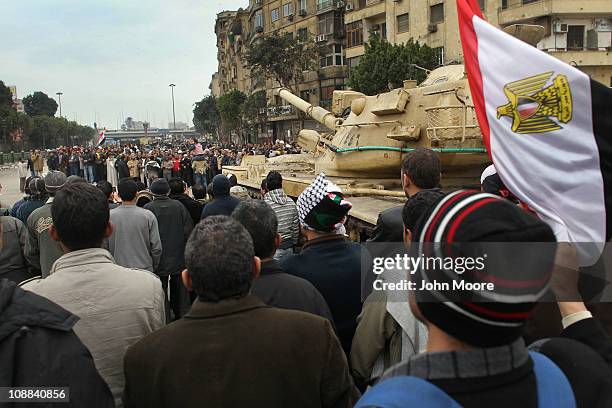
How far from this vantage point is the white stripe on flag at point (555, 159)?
2.92 meters

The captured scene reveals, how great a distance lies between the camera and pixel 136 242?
523 centimetres

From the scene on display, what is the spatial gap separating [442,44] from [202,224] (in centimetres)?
3010

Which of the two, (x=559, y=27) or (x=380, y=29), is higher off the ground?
(x=380, y=29)

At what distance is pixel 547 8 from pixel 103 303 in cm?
2672

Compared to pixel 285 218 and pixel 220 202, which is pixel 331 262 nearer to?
pixel 285 218

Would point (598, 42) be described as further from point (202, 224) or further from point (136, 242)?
point (202, 224)

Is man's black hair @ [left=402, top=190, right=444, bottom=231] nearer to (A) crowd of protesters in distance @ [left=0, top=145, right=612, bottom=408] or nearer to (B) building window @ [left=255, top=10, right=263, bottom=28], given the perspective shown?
(A) crowd of protesters in distance @ [left=0, top=145, right=612, bottom=408]

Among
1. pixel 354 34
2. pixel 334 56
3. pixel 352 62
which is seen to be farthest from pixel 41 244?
pixel 334 56

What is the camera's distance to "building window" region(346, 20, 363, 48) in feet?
125

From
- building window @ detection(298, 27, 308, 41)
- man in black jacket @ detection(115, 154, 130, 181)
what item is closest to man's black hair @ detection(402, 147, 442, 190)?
man in black jacket @ detection(115, 154, 130, 181)

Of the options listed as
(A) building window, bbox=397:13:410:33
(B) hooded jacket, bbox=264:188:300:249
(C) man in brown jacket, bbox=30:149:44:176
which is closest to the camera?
(B) hooded jacket, bbox=264:188:300:249

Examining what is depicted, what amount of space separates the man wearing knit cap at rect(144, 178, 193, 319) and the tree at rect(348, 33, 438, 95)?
23.1 meters

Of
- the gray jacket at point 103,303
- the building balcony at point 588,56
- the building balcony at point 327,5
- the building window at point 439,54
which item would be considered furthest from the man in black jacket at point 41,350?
the building balcony at point 327,5

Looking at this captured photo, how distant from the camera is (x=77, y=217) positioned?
2662mm
